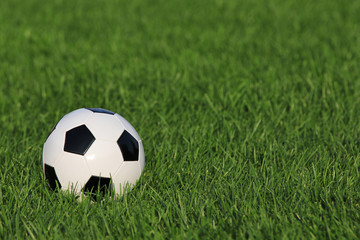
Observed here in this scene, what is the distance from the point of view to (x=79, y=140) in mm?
3068

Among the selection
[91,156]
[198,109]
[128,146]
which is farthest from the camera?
[198,109]

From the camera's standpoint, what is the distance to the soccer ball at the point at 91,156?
3025 mm

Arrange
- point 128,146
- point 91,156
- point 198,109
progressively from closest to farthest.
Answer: point 91,156, point 128,146, point 198,109

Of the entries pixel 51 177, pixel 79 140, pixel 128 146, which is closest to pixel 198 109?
pixel 128 146

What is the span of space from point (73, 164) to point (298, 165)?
5.24ft

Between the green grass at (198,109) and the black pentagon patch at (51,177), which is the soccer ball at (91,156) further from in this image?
the green grass at (198,109)

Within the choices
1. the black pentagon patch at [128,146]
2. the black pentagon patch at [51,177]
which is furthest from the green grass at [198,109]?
the black pentagon patch at [128,146]

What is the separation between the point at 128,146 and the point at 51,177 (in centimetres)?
54

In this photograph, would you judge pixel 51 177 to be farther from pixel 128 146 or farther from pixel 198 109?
pixel 198 109

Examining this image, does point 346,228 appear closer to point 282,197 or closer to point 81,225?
point 282,197

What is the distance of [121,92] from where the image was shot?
16.6ft

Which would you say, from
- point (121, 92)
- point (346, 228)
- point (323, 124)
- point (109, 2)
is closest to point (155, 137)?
point (121, 92)

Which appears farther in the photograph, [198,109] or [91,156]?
[198,109]

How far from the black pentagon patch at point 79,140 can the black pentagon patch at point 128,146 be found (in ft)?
0.63
